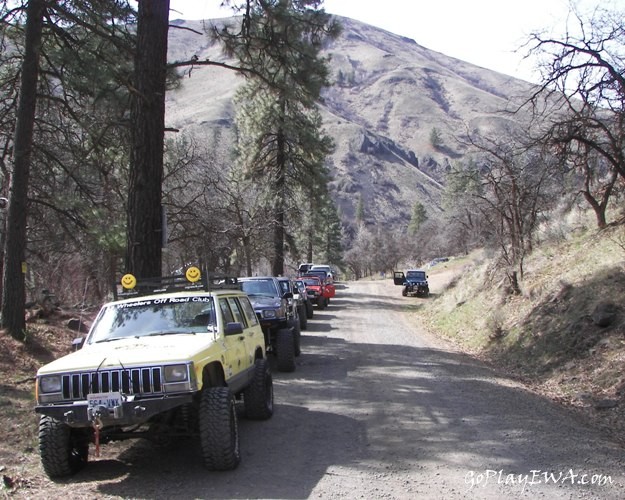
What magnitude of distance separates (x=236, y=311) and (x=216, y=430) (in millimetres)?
2841

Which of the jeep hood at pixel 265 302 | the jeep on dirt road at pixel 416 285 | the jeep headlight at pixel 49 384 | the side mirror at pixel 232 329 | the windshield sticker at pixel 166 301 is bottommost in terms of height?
the jeep on dirt road at pixel 416 285

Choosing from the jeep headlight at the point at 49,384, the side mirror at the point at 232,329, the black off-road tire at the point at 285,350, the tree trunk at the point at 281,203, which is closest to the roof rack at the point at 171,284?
the side mirror at the point at 232,329

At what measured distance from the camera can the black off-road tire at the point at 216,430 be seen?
6.16 meters

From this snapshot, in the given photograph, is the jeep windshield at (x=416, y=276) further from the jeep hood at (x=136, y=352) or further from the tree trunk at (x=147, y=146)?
the jeep hood at (x=136, y=352)

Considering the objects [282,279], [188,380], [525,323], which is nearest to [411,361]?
[525,323]

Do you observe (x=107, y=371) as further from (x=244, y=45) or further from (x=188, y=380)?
(x=244, y=45)

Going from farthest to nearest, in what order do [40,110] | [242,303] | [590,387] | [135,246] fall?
[40,110], [135,246], [590,387], [242,303]

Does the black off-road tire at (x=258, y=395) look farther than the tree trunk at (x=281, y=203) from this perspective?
No

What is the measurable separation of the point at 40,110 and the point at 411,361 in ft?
36.4

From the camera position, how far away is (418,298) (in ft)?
145

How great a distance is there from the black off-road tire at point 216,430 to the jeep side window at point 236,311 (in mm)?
2285

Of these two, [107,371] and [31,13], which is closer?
[107,371]

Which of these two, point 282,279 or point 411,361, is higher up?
point 282,279

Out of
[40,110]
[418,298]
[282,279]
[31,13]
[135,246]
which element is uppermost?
[31,13]
